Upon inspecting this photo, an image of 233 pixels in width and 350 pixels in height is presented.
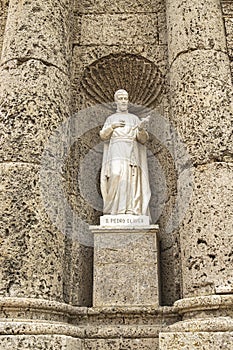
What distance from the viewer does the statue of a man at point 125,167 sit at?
4.62m

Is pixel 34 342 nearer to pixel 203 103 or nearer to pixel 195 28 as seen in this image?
pixel 203 103

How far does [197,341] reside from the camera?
3412 millimetres

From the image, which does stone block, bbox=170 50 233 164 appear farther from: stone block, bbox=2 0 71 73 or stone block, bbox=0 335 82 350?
stone block, bbox=0 335 82 350

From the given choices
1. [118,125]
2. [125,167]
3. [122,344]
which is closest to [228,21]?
[118,125]

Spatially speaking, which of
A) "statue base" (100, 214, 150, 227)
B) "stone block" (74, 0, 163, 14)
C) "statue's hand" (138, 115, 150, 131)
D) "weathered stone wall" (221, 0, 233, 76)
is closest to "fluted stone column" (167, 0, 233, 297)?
"weathered stone wall" (221, 0, 233, 76)

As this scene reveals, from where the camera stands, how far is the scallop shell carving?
550 centimetres

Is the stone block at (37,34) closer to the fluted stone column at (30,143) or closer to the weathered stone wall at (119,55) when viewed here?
the fluted stone column at (30,143)

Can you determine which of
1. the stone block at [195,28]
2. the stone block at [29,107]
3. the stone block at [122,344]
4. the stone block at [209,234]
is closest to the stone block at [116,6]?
the stone block at [195,28]

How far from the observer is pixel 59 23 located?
5.03 m

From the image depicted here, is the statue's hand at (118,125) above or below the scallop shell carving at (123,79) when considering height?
below

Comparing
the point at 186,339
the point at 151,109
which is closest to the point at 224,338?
the point at 186,339

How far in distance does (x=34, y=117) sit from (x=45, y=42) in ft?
3.14

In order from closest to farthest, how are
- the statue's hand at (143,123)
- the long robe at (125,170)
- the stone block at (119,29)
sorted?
the long robe at (125,170)
the statue's hand at (143,123)
the stone block at (119,29)

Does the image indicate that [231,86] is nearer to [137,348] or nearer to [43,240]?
[43,240]
